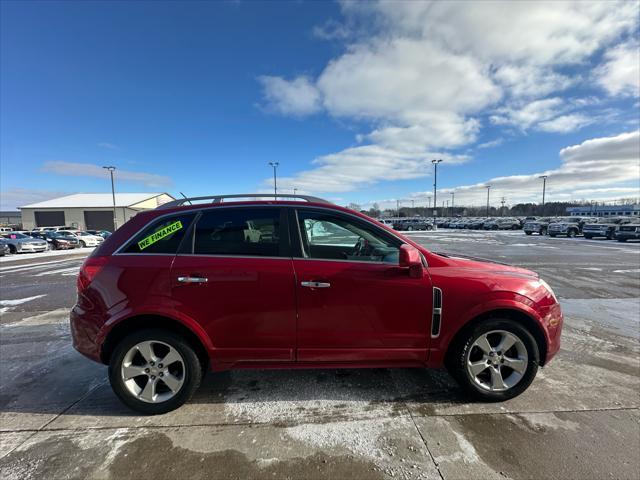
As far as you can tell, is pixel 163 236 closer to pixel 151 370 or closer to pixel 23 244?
pixel 151 370

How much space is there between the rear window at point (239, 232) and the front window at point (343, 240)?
0.91 feet

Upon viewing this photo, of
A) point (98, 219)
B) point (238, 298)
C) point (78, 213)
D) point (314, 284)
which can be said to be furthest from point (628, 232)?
point (78, 213)

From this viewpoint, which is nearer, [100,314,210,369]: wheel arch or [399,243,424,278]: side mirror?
[399,243,424,278]: side mirror

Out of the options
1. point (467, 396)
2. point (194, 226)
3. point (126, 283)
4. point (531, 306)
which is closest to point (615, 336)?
point (531, 306)

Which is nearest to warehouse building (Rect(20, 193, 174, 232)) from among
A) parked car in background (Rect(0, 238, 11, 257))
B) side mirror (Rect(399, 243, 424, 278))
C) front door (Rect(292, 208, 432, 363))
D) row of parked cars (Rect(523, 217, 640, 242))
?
parked car in background (Rect(0, 238, 11, 257))

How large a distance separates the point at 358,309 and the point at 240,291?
1040 millimetres

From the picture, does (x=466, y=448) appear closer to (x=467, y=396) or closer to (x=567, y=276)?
(x=467, y=396)

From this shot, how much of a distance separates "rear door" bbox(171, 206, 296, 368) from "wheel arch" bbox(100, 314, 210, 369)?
19 centimetres

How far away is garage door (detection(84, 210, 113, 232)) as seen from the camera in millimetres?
61188

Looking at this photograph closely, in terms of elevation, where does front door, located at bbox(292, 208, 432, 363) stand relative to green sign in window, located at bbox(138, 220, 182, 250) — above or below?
below

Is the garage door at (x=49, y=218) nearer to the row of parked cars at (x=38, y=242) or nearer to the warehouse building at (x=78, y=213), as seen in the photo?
the warehouse building at (x=78, y=213)

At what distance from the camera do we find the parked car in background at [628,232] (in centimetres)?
2283

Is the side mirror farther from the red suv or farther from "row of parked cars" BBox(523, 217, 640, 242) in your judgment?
"row of parked cars" BBox(523, 217, 640, 242)

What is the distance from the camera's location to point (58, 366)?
3727 mm
